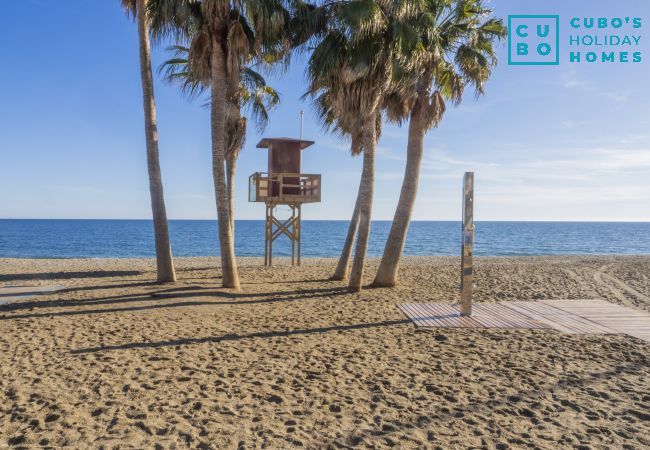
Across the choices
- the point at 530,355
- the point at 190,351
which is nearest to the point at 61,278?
the point at 190,351

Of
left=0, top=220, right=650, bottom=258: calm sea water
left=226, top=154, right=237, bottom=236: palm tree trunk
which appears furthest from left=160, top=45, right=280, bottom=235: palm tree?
left=0, top=220, right=650, bottom=258: calm sea water

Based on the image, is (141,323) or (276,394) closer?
(276,394)

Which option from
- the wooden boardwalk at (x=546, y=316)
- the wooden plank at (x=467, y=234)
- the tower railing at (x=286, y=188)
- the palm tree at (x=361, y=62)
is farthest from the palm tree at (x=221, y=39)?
the tower railing at (x=286, y=188)

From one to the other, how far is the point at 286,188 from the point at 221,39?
900 cm

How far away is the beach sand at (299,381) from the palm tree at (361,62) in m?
4.13

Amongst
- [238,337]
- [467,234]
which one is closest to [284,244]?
[467,234]

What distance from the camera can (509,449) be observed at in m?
3.77

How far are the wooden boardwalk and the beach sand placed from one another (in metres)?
0.46

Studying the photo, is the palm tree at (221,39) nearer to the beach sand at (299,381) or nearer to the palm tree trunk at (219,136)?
the palm tree trunk at (219,136)

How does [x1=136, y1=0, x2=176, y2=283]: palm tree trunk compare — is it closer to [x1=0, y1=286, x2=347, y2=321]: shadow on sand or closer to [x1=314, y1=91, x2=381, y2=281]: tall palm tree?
[x1=0, y1=286, x2=347, y2=321]: shadow on sand

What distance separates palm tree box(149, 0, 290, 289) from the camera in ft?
35.1

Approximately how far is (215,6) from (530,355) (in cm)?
1037

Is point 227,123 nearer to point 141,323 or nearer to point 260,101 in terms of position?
point 260,101

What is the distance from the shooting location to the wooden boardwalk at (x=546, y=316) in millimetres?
8078
